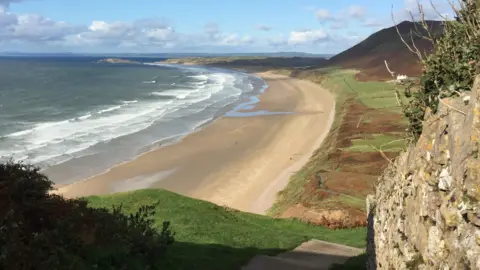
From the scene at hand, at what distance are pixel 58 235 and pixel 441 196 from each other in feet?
21.0

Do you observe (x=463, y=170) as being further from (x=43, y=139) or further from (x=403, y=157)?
(x=43, y=139)

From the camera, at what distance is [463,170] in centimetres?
509

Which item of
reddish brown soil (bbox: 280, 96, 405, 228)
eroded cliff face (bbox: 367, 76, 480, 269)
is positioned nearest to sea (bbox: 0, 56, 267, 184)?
reddish brown soil (bbox: 280, 96, 405, 228)

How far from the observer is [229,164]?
3641cm

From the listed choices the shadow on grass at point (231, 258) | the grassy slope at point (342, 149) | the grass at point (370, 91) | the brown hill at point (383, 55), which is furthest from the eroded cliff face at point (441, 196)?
the brown hill at point (383, 55)

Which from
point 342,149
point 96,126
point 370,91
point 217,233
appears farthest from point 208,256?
point 370,91

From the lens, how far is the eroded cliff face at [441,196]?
489 cm

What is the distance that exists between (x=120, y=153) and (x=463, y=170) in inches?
1389

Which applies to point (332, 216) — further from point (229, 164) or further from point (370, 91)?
point (370, 91)

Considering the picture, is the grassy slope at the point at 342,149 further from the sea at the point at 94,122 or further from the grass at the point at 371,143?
the sea at the point at 94,122

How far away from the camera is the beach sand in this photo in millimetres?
29719

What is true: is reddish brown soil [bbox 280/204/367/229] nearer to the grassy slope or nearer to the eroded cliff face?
the grassy slope

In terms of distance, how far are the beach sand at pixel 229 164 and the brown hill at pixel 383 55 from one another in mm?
48399

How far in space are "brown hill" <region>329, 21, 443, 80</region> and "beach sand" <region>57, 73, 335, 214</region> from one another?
48.4m
